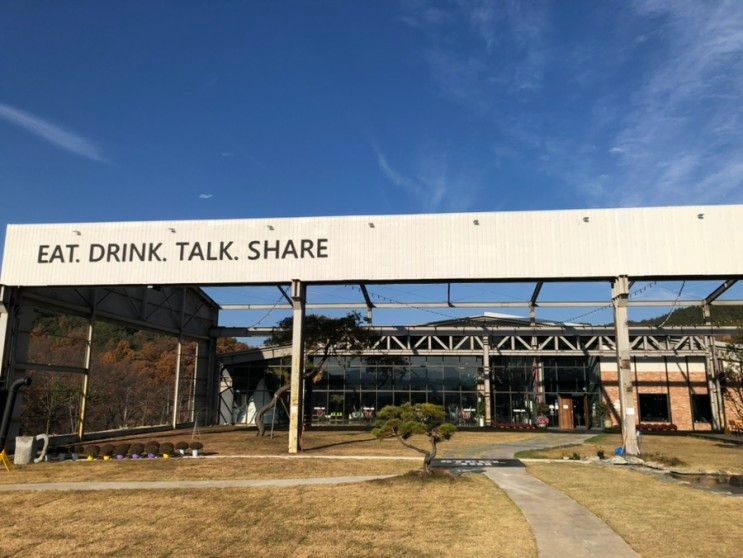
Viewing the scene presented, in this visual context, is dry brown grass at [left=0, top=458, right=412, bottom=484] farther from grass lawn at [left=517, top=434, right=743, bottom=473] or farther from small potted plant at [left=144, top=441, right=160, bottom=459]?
grass lawn at [left=517, top=434, right=743, bottom=473]

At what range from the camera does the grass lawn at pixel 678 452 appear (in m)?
18.6

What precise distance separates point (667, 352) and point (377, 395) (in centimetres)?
1911

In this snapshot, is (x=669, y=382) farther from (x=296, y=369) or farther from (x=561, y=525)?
(x=561, y=525)

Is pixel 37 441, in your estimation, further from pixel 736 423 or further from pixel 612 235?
pixel 736 423

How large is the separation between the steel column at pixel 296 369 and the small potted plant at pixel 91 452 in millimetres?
7101

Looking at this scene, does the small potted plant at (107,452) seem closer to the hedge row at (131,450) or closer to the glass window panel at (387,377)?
the hedge row at (131,450)

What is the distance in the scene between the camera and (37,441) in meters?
20.0

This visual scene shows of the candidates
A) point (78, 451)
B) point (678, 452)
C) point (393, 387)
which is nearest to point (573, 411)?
point (393, 387)

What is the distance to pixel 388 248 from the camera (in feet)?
76.2

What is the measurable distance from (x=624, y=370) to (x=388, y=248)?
10.2 metres

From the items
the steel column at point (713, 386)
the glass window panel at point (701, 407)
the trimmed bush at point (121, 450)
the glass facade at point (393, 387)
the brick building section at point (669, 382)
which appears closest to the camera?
the trimmed bush at point (121, 450)

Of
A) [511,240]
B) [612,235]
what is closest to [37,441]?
[511,240]

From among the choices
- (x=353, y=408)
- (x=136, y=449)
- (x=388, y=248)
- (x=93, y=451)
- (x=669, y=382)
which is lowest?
(x=93, y=451)

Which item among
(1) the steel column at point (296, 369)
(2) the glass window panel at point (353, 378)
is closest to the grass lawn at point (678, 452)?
(1) the steel column at point (296, 369)
